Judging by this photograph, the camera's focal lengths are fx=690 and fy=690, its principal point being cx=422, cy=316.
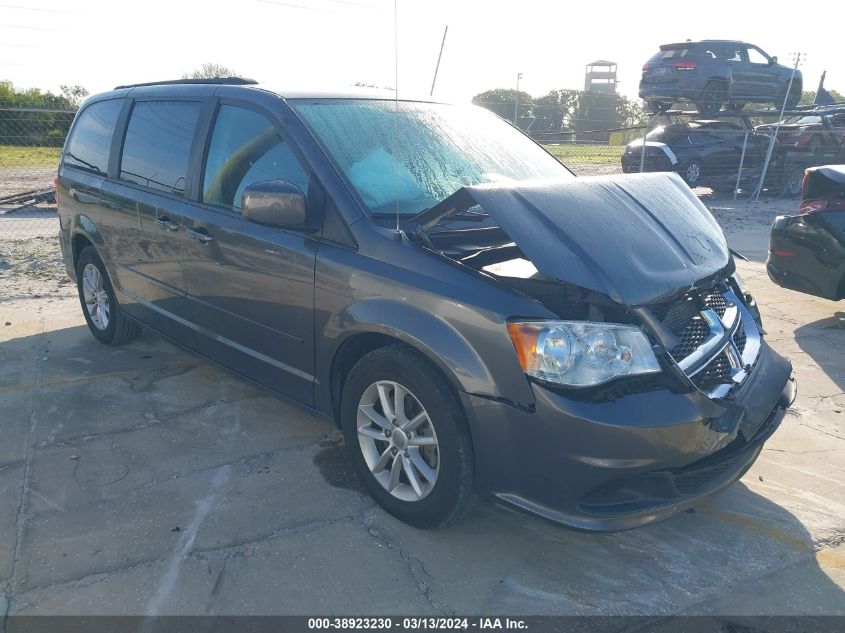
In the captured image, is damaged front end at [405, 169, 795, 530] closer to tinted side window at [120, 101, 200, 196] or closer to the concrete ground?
the concrete ground

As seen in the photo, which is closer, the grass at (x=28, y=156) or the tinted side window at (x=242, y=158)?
the tinted side window at (x=242, y=158)

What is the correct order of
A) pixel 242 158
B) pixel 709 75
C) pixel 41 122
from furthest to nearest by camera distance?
pixel 41 122, pixel 709 75, pixel 242 158

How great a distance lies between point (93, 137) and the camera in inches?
206

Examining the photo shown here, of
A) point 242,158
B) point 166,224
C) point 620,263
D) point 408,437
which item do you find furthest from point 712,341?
point 166,224

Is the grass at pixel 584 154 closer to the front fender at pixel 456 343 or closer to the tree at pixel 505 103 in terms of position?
the tree at pixel 505 103

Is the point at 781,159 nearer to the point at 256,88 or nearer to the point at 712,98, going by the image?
the point at 712,98

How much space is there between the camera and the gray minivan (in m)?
2.55

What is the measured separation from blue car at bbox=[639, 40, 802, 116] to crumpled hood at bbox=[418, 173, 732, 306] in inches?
521

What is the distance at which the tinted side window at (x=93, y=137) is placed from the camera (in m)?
5.01

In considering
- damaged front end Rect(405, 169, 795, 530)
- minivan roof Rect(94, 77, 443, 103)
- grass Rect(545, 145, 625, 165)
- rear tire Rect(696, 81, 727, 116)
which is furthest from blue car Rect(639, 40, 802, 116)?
damaged front end Rect(405, 169, 795, 530)

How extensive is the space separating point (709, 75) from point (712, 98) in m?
0.54

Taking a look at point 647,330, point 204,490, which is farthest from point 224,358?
point 647,330

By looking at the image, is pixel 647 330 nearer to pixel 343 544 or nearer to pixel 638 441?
pixel 638 441

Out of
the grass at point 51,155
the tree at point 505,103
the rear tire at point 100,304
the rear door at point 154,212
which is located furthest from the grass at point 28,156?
the rear door at point 154,212
